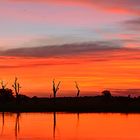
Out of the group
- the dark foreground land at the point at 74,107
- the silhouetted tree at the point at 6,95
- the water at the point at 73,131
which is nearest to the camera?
the water at the point at 73,131

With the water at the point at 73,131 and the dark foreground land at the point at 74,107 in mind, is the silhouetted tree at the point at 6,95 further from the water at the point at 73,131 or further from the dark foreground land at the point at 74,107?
the water at the point at 73,131

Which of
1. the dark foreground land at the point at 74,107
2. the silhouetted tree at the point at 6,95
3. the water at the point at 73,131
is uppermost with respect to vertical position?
the silhouetted tree at the point at 6,95

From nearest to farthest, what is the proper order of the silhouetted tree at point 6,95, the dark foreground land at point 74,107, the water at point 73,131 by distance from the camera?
the water at point 73,131 < the dark foreground land at point 74,107 < the silhouetted tree at point 6,95

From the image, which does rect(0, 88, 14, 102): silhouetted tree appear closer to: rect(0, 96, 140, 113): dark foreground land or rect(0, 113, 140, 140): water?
rect(0, 96, 140, 113): dark foreground land

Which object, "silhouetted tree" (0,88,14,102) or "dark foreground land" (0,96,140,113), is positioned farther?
"silhouetted tree" (0,88,14,102)

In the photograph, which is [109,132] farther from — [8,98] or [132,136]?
[8,98]

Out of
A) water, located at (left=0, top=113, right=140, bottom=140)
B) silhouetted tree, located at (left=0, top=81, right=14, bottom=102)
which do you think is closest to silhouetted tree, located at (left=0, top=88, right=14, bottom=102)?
silhouetted tree, located at (left=0, top=81, right=14, bottom=102)

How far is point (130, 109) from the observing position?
86500 millimetres

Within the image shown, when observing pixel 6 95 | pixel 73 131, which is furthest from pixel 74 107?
Answer: pixel 73 131

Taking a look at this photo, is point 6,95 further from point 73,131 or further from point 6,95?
point 73,131

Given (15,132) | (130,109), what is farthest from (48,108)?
(15,132)

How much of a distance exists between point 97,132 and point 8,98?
80654mm

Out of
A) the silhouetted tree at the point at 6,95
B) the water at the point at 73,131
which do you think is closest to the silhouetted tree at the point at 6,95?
the silhouetted tree at the point at 6,95

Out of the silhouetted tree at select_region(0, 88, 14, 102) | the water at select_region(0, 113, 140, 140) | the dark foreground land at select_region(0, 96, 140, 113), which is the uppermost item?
the silhouetted tree at select_region(0, 88, 14, 102)
